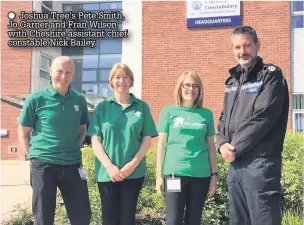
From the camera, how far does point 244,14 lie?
15.0 meters

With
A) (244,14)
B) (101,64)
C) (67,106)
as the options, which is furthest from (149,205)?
(101,64)

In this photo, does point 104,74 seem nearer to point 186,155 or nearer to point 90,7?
point 90,7

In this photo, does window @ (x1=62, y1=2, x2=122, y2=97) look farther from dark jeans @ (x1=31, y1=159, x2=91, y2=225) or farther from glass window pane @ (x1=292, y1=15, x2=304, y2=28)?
dark jeans @ (x1=31, y1=159, x2=91, y2=225)

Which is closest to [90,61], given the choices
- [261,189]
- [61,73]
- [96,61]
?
[96,61]

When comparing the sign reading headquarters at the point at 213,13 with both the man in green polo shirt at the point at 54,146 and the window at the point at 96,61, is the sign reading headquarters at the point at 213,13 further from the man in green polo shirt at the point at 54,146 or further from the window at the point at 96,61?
the man in green polo shirt at the point at 54,146

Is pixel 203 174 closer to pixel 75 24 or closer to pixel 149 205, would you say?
pixel 149 205

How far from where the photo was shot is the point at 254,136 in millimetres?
2982

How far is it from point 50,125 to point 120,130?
2.33 feet

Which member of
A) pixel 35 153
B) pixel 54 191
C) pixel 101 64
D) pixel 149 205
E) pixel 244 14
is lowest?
pixel 149 205

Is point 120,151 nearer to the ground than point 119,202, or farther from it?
farther from it

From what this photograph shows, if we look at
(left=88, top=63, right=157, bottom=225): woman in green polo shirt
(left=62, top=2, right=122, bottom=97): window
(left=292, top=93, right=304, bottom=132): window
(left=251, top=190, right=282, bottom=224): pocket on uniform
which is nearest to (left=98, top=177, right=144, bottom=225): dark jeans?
(left=88, top=63, right=157, bottom=225): woman in green polo shirt

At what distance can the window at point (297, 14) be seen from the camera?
1484 centimetres

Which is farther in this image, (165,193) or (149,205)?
(149,205)

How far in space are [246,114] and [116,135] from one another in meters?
1.31
